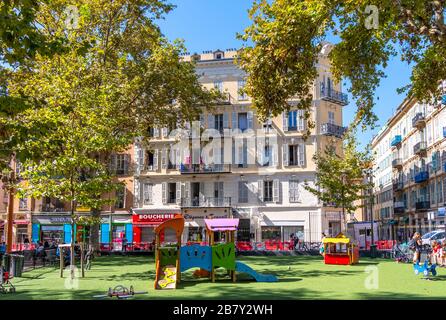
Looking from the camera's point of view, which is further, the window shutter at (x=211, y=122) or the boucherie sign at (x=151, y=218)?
the window shutter at (x=211, y=122)

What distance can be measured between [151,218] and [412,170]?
29.1 m

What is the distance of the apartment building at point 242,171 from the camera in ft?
140

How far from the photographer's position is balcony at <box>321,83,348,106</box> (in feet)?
145

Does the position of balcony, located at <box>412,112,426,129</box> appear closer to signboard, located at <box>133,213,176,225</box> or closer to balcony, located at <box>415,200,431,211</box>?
balcony, located at <box>415,200,431,211</box>

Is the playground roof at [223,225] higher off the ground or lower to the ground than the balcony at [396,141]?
lower

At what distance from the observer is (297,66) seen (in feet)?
55.4

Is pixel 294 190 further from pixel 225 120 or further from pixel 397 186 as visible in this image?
pixel 397 186

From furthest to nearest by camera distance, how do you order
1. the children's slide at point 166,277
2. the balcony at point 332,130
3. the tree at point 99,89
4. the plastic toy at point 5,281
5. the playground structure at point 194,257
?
the balcony at point 332,130 → the tree at point 99,89 → the playground structure at point 194,257 → the children's slide at point 166,277 → the plastic toy at point 5,281

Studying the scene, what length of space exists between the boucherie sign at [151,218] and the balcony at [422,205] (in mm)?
24078

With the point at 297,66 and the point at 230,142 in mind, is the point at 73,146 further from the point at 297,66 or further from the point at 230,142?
the point at 230,142

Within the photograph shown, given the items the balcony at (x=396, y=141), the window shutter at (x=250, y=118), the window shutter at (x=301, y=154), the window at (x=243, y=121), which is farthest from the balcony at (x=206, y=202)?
the balcony at (x=396, y=141)

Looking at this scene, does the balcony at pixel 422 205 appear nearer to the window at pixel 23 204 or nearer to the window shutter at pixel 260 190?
the window shutter at pixel 260 190

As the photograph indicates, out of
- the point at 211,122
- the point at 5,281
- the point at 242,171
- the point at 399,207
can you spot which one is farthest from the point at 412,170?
the point at 5,281
